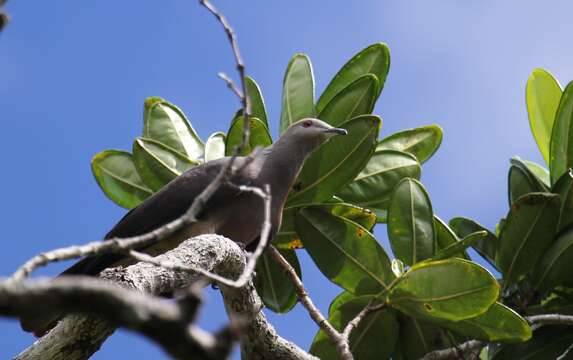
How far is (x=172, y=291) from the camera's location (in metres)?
3.20

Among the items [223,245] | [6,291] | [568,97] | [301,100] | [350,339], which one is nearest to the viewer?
[6,291]

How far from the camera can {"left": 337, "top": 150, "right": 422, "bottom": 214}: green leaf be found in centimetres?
508

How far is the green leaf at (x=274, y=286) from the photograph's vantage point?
5.01 m

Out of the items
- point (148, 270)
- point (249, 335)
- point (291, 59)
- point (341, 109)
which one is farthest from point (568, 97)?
point (148, 270)

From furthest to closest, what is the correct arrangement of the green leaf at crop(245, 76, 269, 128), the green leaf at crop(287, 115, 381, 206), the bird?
the green leaf at crop(245, 76, 269, 128) < the green leaf at crop(287, 115, 381, 206) < the bird

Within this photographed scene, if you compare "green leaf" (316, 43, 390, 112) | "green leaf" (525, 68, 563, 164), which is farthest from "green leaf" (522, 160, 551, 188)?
"green leaf" (316, 43, 390, 112)

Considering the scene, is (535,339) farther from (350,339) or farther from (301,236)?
(301,236)

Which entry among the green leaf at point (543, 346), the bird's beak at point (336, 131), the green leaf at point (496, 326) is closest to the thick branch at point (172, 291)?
the green leaf at point (496, 326)

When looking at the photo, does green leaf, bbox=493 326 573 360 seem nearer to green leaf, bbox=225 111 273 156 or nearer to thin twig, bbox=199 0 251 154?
green leaf, bbox=225 111 273 156

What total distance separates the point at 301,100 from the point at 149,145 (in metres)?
1.08

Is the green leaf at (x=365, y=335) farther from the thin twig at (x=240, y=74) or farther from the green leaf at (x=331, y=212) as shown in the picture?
the thin twig at (x=240, y=74)

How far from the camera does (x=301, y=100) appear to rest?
544cm

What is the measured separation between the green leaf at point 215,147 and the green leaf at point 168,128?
9 cm

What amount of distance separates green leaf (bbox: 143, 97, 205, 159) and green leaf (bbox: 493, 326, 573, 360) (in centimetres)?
242
